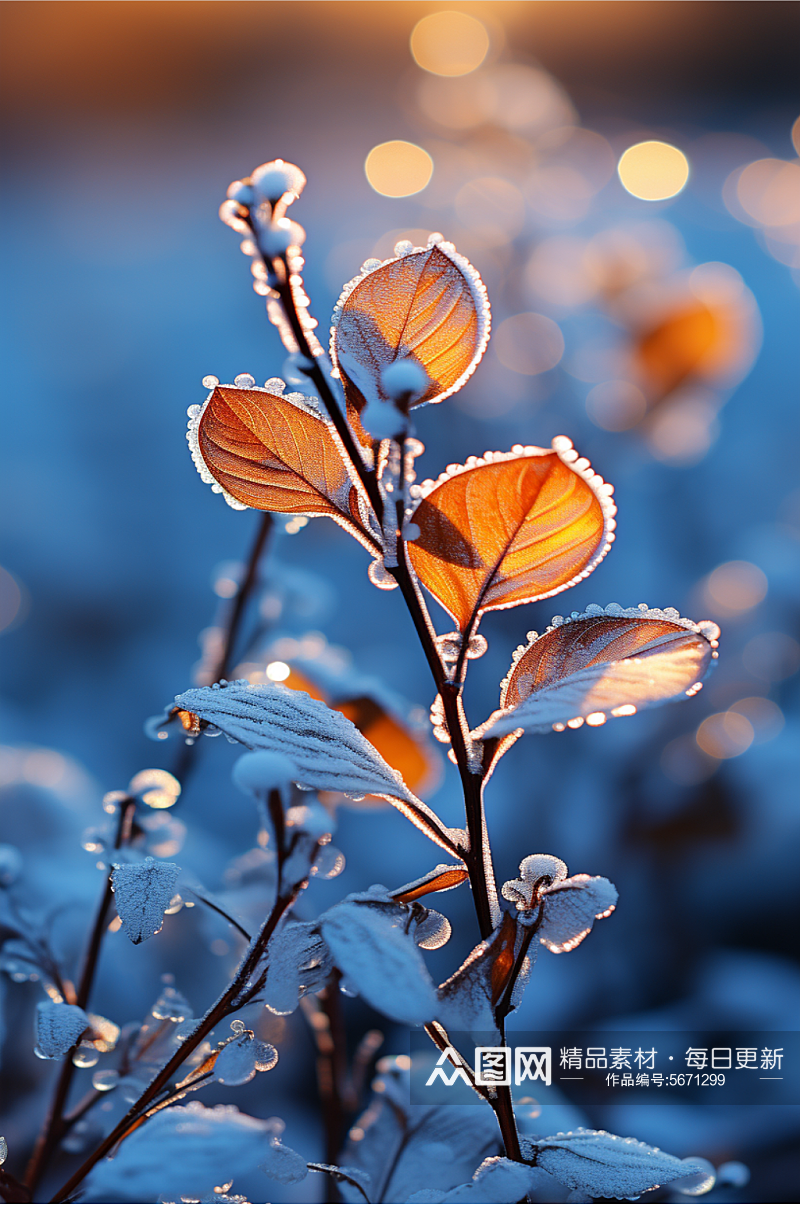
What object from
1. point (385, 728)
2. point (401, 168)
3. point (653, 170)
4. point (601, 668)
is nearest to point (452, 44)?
point (401, 168)

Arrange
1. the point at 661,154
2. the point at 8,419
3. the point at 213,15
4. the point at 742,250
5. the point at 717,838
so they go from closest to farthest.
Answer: the point at 717,838 < the point at 661,154 < the point at 8,419 < the point at 742,250 < the point at 213,15

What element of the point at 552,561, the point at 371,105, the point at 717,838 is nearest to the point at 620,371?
the point at 717,838

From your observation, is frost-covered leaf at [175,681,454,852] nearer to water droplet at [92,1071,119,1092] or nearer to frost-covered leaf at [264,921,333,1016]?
frost-covered leaf at [264,921,333,1016]

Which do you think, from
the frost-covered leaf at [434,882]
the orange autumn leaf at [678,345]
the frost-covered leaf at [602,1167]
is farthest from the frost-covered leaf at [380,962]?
the orange autumn leaf at [678,345]

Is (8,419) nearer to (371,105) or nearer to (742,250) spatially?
(371,105)

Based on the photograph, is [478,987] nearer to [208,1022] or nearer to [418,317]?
[208,1022]
